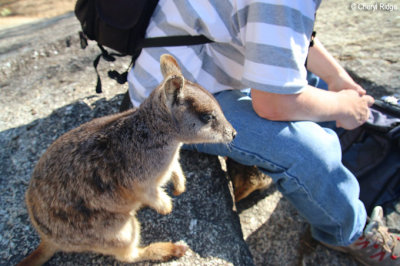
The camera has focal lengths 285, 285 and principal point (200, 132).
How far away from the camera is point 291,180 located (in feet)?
5.79

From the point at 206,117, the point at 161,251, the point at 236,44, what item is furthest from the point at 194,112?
the point at 161,251

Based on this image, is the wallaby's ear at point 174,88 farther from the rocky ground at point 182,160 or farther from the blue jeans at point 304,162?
the rocky ground at point 182,160

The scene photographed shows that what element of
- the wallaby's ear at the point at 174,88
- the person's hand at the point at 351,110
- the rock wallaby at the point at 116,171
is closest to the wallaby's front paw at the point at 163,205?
the rock wallaby at the point at 116,171

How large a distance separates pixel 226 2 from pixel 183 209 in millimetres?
1383

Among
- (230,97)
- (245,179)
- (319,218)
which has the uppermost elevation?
(230,97)

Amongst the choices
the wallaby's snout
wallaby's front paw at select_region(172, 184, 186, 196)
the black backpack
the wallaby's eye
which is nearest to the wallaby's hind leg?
wallaby's front paw at select_region(172, 184, 186, 196)

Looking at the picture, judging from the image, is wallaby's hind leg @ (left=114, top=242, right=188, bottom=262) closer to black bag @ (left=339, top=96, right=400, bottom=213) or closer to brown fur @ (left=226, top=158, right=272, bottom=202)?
brown fur @ (left=226, top=158, right=272, bottom=202)

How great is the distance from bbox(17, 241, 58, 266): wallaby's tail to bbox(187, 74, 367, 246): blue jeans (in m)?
1.23

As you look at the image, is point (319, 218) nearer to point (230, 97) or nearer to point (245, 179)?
point (245, 179)

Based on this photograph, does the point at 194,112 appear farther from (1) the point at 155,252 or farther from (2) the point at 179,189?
(1) the point at 155,252

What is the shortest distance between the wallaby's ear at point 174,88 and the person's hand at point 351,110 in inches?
40.4

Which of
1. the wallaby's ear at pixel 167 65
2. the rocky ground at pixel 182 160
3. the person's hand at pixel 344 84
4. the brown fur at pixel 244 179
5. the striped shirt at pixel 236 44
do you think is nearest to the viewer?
the striped shirt at pixel 236 44

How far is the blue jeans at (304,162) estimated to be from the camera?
169 centimetres

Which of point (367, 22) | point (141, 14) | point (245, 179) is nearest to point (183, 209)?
point (245, 179)
